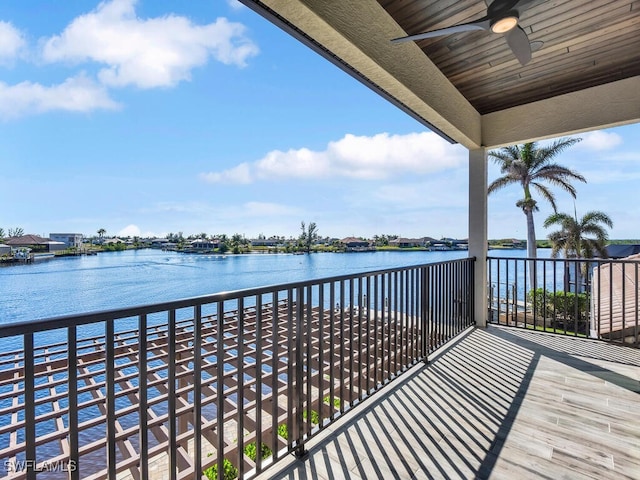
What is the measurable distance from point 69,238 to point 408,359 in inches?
595

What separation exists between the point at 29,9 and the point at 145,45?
2916mm

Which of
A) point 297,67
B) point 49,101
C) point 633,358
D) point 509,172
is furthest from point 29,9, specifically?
point 509,172

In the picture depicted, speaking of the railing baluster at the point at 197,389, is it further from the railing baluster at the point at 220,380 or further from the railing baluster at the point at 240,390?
the railing baluster at the point at 240,390

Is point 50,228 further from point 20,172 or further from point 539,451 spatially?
point 539,451

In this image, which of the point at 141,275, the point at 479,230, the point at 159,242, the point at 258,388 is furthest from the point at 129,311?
the point at 159,242

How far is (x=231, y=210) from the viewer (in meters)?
26.6

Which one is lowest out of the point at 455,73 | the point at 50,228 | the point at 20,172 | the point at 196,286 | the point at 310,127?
the point at 196,286

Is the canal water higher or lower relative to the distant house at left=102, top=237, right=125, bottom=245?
lower

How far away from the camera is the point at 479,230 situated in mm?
4309

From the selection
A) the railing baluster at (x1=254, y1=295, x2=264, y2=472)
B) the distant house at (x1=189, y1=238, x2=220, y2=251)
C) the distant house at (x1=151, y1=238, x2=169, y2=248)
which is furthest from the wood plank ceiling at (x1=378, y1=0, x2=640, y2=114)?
the distant house at (x1=189, y1=238, x2=220, y2=251)

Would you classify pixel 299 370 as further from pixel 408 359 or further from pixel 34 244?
pixel 34 244

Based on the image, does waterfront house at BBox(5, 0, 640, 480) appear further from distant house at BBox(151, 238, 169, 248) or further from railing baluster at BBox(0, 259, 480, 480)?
distant house at BBox(151, 238, 169, 248)

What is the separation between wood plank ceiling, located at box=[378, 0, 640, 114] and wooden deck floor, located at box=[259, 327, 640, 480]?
8.73 feet

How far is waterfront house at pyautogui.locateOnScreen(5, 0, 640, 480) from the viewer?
1445 mm
